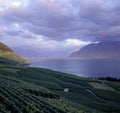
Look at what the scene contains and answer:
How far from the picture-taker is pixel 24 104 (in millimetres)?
27562

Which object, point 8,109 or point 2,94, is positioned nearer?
point 8,109

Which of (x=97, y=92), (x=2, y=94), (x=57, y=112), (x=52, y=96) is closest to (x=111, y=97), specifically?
(x=97, y=92)

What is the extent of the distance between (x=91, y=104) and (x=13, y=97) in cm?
2259

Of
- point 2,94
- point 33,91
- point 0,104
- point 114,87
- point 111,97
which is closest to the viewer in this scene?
point 0,104

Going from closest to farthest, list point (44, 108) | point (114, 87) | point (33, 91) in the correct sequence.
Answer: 1. point (44, 108)
2. point (33, 91)
3. point (114, 87)

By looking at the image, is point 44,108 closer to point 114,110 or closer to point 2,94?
point 2,94

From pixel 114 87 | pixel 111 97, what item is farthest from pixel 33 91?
pixel 114 87

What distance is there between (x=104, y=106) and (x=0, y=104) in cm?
2788

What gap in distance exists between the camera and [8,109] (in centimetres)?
2397

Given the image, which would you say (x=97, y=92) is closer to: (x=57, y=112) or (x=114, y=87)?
(x=114, y=87)

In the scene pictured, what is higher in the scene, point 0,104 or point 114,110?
point 0,104

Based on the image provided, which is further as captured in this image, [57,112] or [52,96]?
[52,96]

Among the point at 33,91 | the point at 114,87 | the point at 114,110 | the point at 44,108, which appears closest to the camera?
the point at 44,108

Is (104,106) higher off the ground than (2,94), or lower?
lower
